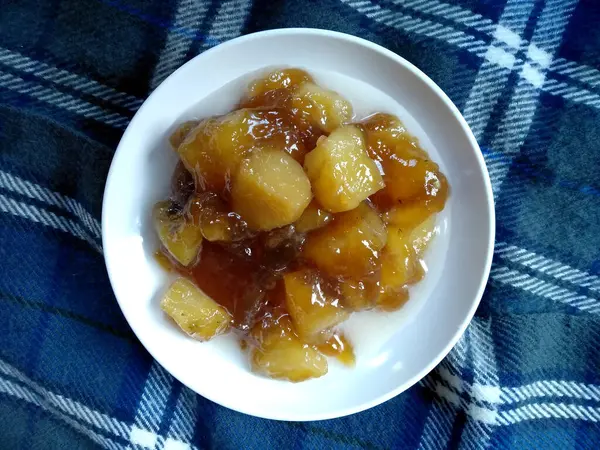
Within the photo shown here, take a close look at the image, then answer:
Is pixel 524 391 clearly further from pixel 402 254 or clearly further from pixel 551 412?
pixel 402 254

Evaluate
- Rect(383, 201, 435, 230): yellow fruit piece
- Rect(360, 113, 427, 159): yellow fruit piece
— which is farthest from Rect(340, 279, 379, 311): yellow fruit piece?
Rect(360, 113, 427, 159): yellow fruit piece

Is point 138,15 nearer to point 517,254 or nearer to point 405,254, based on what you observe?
point 405,254

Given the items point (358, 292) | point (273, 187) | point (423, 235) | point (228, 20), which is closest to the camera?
point (273, 187)

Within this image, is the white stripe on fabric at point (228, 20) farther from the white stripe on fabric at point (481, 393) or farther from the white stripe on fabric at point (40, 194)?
the white stripe on fabric at point (481, 393)

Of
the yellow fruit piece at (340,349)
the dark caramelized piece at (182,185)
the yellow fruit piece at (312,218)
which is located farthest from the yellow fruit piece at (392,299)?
the dark caramelized piece at (182,185)

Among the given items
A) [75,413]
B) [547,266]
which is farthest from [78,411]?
[547,266]
